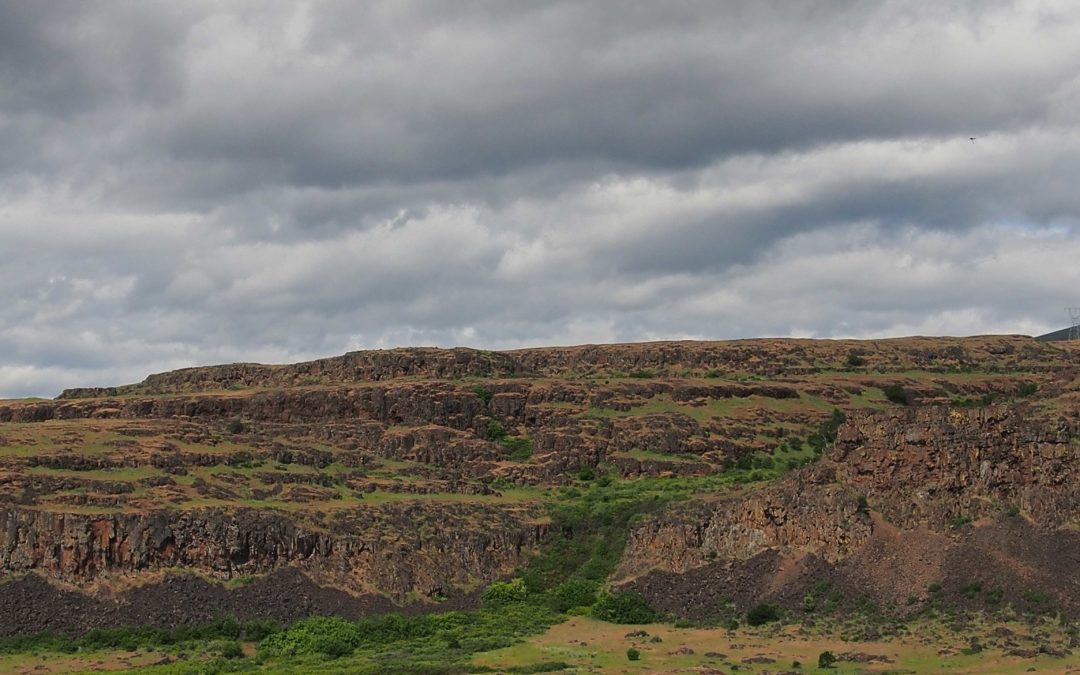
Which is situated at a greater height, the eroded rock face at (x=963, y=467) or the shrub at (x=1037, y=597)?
the eroded rock face at (x=963, y=467)

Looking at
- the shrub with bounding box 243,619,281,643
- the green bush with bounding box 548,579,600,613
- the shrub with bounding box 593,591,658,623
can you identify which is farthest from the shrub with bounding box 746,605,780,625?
the shrub with bounding box 243,619,281,643

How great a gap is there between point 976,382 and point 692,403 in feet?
108

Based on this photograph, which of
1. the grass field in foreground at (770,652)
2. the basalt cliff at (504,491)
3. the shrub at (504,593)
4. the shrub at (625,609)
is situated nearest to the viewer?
the grass field in foreground at (770,652)

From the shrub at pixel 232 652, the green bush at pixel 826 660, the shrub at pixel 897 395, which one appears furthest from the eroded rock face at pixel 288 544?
the shrub at pixel 897 395

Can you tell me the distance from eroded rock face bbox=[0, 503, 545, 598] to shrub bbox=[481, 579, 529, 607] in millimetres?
2145

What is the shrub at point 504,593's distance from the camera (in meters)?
103

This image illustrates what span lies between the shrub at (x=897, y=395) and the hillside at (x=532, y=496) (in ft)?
0.69

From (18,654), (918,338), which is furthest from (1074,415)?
(918,338)

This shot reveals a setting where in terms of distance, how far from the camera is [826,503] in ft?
312

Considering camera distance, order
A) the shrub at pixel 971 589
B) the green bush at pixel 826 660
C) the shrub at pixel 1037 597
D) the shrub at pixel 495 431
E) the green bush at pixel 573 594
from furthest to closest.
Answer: the shrub at pixel 495 431
the green bush at pixel 573 594
the shrub at pixel 971 589
the shrub at pixel 1037 597
the green bush at pixel 826 660

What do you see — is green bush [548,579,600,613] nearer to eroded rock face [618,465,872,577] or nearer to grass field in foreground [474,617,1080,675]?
eroded rock face [618,465,872,577]

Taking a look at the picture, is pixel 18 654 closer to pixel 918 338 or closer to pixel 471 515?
pixel 471 515

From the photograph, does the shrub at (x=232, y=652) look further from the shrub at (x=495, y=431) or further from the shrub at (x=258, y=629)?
the shrub at (x=495, y=431)

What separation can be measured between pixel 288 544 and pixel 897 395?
7088cm
